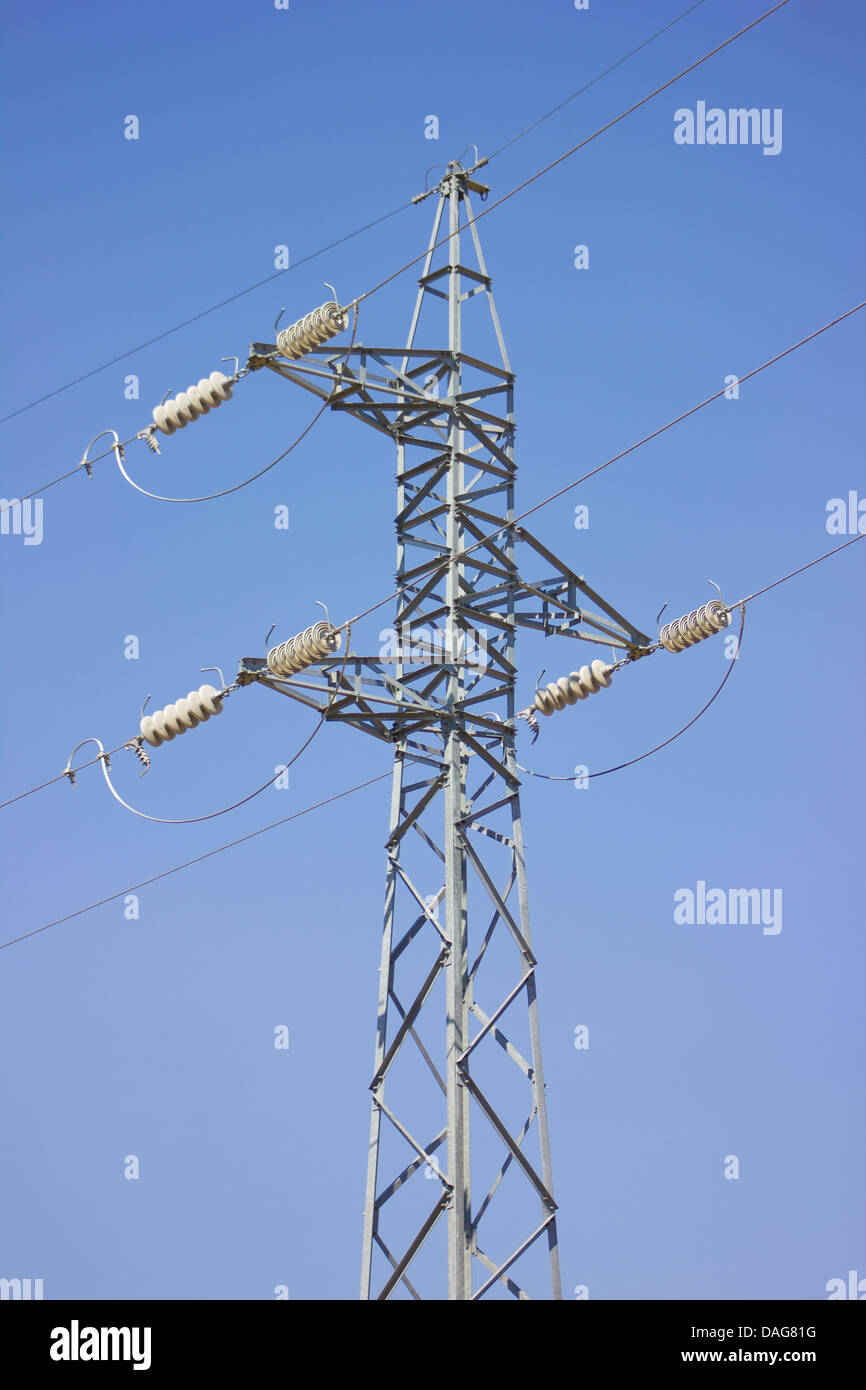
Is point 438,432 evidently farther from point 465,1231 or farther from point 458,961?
point 465,1231

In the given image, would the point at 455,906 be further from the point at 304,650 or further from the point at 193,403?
the point at 193,403

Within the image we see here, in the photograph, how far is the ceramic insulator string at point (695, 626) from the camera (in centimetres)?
2336

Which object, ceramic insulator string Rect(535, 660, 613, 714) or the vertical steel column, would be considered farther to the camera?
ceramic insulator string Rect(535, 660, 613, 714)

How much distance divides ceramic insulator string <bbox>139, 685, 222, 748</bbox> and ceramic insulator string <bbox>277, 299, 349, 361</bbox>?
4.42m

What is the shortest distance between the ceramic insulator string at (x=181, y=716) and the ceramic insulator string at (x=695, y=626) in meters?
5.58

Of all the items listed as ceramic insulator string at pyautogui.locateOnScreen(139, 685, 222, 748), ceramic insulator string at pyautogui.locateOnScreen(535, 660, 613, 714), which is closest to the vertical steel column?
ceramic insulator string at pyautogui.locateOnScreen(535, 660, 613, 714)

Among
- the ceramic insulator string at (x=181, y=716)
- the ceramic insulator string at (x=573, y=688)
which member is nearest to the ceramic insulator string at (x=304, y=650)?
the ceramic insulator string at (x=181, y=716)

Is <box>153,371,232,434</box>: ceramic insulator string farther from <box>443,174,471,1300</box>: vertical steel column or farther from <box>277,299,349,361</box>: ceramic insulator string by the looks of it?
<box>443,174,471,1300</box>: vertical steel column

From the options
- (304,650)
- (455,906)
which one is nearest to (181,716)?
(304,650)

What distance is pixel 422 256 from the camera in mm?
26078

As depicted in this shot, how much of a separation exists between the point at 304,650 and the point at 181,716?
78.8 inches

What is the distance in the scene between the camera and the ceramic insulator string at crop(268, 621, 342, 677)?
22.9 m

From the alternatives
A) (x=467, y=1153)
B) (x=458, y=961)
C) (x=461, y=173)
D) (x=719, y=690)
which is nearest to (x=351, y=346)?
(x=461, y=173)

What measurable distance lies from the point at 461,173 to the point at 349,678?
807 centimetres
